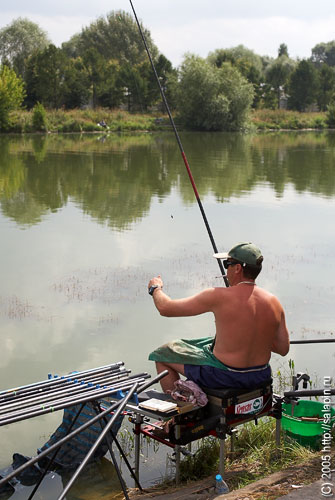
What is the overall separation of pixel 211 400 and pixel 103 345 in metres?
3.09

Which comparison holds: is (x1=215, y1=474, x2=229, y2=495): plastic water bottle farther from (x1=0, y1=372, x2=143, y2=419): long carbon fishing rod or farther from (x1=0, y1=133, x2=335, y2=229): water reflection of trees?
(x1=0, y1=133, x2=335, y2=229): water reflection of trees

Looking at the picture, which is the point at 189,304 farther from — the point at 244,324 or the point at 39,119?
the point at 39,119

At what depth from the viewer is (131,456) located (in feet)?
15.0

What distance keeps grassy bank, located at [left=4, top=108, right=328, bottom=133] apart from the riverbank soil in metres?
42.6

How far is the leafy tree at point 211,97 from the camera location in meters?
53.4

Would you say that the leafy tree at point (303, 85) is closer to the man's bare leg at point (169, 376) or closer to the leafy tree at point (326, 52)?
the leafy tree at point (326, 52)

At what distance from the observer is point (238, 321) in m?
3.67

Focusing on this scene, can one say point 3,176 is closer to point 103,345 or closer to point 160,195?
point 160,195

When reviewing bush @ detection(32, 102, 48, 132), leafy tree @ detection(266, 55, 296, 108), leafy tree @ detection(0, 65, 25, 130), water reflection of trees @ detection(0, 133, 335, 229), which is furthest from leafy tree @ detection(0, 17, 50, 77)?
water reflection of trees @ detection(0, 133, 335, 229)

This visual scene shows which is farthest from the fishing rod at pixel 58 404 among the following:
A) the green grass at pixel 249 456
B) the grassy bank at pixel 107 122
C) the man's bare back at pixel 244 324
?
the grassy bank at pixel 107 122

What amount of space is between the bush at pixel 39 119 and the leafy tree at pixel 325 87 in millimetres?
39306

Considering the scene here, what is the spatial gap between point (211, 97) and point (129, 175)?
33551 mm

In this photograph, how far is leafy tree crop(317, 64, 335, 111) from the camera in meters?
75.4

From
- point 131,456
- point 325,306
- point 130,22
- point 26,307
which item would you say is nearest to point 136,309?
point 26,307
